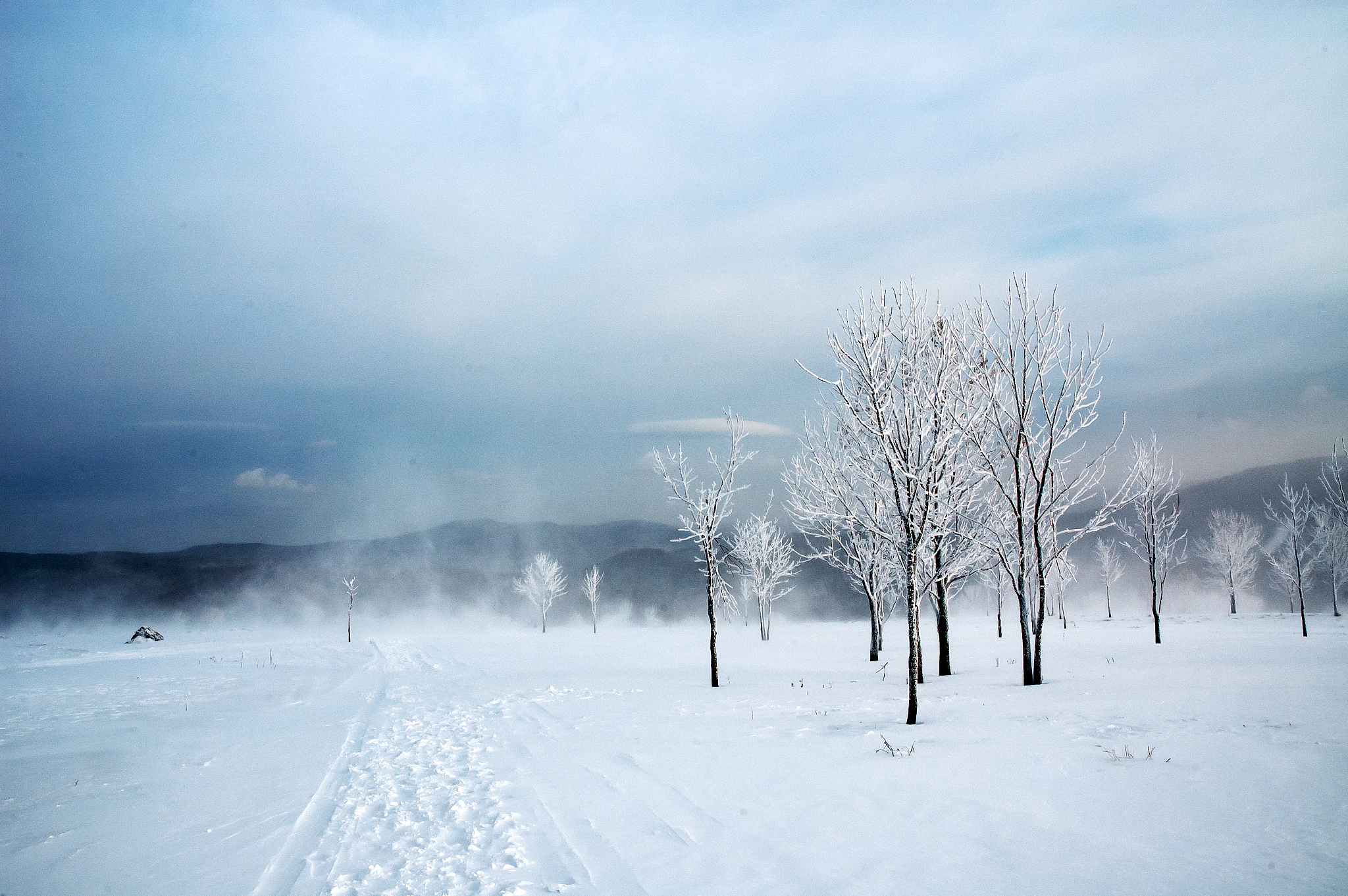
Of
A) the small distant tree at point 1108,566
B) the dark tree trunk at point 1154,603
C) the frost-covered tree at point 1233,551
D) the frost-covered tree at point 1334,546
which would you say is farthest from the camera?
the small distant tree at point 1108,566

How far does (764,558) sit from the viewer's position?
40.5 meters

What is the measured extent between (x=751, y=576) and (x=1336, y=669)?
3199 centimetres

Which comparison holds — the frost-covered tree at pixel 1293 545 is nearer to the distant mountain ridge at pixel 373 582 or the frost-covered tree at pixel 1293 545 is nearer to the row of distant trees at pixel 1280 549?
Answer: the row of distant trees at pixel 1280 549

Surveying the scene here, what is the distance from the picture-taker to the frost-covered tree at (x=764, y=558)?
40.8 meters

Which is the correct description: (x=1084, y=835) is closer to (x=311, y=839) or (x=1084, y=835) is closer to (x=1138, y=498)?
(x=311, y=839)

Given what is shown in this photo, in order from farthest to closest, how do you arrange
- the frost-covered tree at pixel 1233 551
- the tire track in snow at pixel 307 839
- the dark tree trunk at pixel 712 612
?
the frost-covered tree at pixel 1233 551 < the dark tree trunk at pixel 712 612 < the tire track in snow at pixel 307 839

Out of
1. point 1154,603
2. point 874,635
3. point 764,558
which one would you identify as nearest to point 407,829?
point 874,635

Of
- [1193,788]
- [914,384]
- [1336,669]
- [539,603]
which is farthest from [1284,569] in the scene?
[539,603]

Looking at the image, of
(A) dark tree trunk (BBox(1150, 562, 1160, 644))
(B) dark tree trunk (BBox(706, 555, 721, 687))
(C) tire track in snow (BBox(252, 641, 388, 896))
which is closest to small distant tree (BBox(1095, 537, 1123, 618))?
(A) dark tree trunk (BBox(1150, 562, 1160, 644))

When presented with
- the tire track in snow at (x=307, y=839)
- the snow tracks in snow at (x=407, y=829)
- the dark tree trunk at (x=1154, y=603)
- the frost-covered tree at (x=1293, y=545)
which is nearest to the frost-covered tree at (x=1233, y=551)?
the frost-covered tree at (x=1293, y=545)

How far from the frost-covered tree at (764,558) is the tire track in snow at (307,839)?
3249 centimetres

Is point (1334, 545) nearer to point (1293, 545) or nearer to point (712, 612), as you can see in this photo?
point (1293, 545)

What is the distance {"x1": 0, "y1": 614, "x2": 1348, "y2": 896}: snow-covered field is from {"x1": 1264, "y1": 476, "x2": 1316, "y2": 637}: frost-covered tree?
22.8 meters

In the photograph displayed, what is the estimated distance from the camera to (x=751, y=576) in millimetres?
43531
